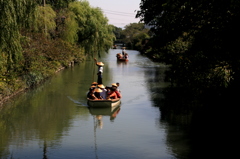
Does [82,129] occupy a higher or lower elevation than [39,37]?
lower

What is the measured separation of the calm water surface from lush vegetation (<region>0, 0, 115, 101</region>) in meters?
1.49

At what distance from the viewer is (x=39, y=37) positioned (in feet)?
80.5

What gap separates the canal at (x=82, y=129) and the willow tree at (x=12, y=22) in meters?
2.60

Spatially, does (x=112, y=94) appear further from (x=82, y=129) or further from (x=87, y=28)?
(x=87, y=28)

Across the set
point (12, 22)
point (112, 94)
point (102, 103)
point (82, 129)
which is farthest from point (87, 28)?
point (82, 129)

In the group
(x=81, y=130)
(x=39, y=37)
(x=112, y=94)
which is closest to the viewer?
(x=81, y=130)

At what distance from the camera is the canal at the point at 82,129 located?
443 inches

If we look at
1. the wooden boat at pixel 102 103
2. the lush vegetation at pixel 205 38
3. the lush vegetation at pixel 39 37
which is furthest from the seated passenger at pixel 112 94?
the lush vegetation at pixel 205 38

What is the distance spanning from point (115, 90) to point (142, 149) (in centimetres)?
643

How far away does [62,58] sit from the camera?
27.7 m

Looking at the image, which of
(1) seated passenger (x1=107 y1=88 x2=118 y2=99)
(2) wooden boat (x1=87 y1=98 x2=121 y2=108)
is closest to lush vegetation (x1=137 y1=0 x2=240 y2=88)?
(2) wooden boat (x1=87 y1=98 x2=121 y2=108)

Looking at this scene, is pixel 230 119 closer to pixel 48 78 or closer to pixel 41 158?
pixel 41 158

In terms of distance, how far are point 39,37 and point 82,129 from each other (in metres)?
12.2

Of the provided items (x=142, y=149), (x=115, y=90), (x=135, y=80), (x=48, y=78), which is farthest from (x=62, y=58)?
(x=142, y=149)
